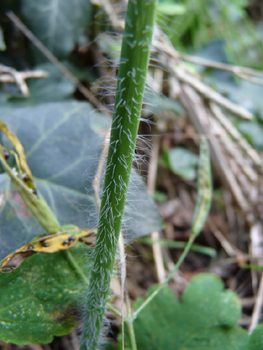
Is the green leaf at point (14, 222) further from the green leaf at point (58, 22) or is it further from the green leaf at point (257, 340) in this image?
the green leaf at point (58, 22)

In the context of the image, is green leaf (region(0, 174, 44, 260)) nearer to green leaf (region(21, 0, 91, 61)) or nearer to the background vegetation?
the background vegetation

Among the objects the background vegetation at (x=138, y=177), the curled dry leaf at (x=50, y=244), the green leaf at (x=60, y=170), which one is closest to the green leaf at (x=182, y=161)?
the background vegetation at (x=138, y=177)

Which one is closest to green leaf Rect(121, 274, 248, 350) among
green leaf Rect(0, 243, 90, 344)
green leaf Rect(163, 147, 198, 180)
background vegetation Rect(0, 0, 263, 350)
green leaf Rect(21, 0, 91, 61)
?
background vegetation Rect(0, 0, 263, 350)

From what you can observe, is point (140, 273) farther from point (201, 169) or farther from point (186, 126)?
point (186, 126)

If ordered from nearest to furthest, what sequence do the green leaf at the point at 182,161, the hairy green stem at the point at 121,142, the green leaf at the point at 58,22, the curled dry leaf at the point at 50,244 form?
the hairy green stem at the point at 121,142 → the curled dry leaf at the point at 50,244 → the green leaf at the point at 58,22 → the green leaf at the point at 182,161

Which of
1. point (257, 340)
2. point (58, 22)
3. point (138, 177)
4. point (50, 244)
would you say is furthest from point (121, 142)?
point (58, 22)

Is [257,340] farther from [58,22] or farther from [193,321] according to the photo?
[58,22]
